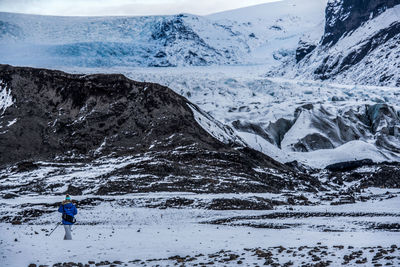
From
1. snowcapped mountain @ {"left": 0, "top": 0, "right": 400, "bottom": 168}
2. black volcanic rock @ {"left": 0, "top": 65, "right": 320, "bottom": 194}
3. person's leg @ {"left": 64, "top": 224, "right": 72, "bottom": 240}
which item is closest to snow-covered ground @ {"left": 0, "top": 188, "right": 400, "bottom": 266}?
person's leg @ {"left": 64, "top": 224, "right": 72, "bottom": 240}

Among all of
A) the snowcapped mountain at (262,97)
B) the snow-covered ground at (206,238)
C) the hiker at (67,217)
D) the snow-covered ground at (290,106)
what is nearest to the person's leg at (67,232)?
the hiker at (67,217)

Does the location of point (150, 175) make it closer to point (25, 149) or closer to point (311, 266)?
point (25, 149)

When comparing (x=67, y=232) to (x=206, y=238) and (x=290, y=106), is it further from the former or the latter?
(x=290, y=106)

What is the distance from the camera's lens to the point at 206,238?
23062 millimetres

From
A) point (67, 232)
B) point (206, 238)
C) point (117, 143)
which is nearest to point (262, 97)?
point (117, 143)

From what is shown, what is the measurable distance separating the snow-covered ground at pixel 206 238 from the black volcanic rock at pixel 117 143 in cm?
1654

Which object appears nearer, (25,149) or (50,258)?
(50,258)

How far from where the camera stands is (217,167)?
61438mm

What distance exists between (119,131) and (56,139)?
927cm

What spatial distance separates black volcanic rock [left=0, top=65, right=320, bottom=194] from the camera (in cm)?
5512

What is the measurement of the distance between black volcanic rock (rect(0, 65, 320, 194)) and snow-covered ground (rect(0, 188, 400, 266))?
1654 cm

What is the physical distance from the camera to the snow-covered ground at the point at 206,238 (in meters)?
17.9

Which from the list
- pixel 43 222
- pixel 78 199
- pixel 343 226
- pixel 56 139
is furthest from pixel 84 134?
pixel 343 226

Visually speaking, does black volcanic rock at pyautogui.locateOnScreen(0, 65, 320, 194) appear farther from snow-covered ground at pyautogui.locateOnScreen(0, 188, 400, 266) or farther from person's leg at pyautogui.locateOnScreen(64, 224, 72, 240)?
person's leg at pyautogui.locateOnScreen(64, 224, 72, 240)
